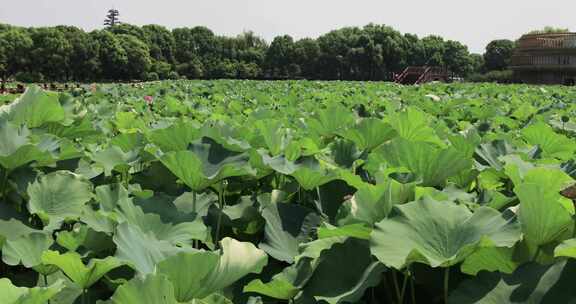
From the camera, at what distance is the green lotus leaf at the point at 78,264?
0.81m

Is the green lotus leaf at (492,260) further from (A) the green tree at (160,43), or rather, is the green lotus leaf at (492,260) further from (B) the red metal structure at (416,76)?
(A) the green tree at (160,43)

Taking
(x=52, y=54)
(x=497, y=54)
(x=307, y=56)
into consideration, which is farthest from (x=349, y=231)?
(x=497, y=54)

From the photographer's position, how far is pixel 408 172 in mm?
1302

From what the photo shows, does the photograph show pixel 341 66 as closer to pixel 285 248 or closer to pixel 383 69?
pixel 383 69

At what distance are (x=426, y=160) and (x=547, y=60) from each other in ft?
164

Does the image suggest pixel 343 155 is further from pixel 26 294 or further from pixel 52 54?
pixel 52 54

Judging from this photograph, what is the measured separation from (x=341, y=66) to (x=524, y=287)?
7147 cm

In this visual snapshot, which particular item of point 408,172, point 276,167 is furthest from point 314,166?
point 408,172

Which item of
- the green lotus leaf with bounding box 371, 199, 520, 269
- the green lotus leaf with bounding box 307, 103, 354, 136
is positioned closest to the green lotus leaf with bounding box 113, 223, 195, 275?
the green lotus leaf with bounding box 371, 199, 520, 269

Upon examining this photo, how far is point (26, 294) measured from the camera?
72 centimetres

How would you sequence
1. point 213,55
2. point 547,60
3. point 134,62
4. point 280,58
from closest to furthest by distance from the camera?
point 547,60 → point 134,62 → point 280,58 → point 213,55

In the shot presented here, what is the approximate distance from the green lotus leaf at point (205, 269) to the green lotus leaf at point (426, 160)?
577 millimetres

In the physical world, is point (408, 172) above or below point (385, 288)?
above

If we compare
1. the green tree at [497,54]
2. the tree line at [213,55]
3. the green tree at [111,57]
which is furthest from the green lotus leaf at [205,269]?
the green tree at [497,54]
